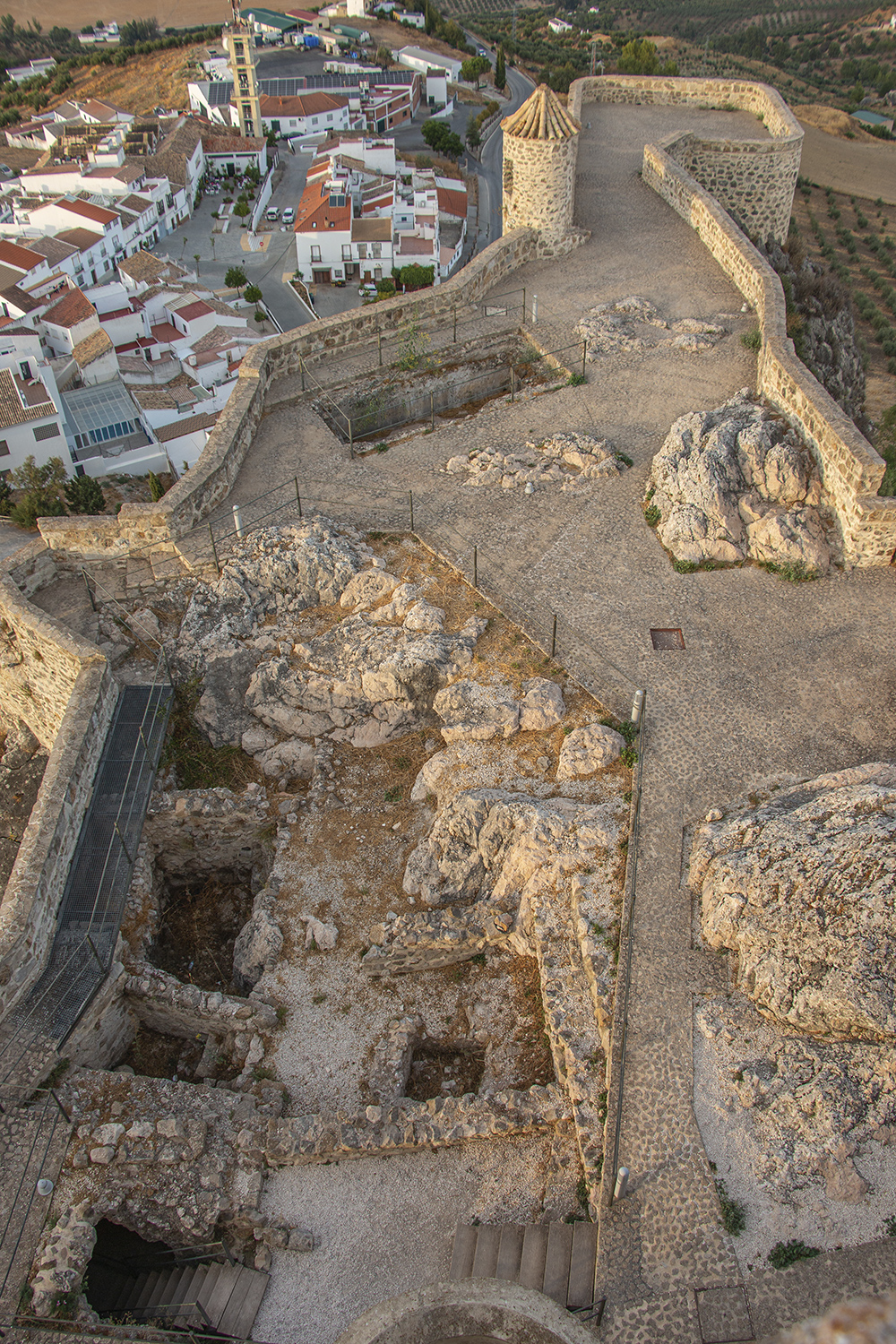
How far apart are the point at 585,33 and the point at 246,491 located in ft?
300

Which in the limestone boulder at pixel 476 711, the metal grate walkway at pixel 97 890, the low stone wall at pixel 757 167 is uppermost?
the low stone wall at pixel 757 167

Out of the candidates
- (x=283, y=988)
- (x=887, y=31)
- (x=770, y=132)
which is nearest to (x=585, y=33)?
(x=887, y=31)

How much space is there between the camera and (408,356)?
17781 mm

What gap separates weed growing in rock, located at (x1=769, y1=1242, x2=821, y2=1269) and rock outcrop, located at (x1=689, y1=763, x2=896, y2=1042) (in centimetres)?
168

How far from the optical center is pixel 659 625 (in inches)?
490

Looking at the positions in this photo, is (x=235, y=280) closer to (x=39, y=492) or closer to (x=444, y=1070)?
(x=39, y=492)

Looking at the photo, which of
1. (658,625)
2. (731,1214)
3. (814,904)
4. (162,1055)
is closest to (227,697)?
(162,1055)

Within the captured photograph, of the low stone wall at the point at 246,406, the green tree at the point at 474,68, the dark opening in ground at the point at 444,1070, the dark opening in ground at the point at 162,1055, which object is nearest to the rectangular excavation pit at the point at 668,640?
the dark opening in ground at the point at 444,1070

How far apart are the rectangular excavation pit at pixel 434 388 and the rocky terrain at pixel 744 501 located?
14.1 feet

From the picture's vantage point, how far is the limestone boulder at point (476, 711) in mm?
11453

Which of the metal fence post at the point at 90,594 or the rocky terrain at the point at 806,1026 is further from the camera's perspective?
the metal fence post at the point at 90,594

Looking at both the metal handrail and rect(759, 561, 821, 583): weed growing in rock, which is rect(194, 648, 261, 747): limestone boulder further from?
rect(759, 561, 821, 583): weed growing in rock

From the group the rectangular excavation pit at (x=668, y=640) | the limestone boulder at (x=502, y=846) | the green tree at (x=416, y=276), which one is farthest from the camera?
the green tree at (x=416, y=276)

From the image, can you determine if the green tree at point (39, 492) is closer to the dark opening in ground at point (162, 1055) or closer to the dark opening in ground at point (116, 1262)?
the dark opening in ground at point (162, 1055)
